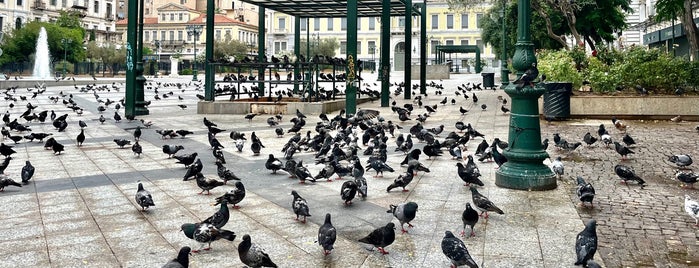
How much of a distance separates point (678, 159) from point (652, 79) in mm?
9070

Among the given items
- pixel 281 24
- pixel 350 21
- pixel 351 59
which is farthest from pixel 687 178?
pixel 281 24

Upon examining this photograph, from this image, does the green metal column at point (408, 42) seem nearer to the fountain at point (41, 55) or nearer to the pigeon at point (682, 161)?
the pigeon at point (682, 161)

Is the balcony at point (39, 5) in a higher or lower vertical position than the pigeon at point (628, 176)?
higher

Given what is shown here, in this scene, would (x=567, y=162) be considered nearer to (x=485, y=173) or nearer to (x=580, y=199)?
(x=485, y=173)

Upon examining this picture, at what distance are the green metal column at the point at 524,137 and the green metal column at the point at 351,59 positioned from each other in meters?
10.1

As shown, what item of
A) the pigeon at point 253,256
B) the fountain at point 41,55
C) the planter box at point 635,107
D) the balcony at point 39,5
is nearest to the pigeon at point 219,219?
the pigeon at point 253,256

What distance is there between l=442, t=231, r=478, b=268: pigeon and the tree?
15580mm

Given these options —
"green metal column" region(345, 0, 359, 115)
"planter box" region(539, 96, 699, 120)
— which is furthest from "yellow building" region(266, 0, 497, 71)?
"planter box" region(539, 96, 699, 120)

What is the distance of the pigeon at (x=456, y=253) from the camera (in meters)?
4.12

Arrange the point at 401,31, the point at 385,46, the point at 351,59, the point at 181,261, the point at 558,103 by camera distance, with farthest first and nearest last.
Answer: the point at 401,31
the point at 385,46
the point at 351,59
the point at 558,103
the point at 181,261

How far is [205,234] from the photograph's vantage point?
15.4 feet

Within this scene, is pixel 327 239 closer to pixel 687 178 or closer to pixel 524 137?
pixel 524 137

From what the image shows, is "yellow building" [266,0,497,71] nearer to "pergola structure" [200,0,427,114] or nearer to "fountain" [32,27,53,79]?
"fountain" [32,27,53,79]

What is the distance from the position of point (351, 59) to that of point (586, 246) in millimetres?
14136
